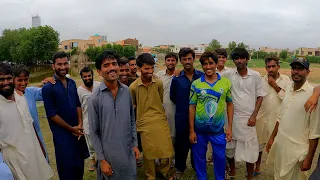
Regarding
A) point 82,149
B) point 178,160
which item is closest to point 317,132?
point 178,160

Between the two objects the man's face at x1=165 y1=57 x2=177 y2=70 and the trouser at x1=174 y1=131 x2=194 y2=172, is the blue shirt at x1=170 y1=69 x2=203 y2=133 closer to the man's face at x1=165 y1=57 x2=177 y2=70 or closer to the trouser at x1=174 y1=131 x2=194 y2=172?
the trouser at x1=174 y1=131 x2=194 y2=172

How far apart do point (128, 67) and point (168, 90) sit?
2.52 ft

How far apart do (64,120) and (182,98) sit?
5.43 feet

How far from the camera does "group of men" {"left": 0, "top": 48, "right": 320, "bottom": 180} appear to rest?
2.73 metres

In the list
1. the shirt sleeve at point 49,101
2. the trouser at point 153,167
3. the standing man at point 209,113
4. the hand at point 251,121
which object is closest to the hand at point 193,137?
the standing man at point 209,113

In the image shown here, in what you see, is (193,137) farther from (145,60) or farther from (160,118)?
(145,60)

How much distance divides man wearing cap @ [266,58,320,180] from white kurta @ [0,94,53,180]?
9.24 feet

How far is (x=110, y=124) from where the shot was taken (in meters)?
2.68

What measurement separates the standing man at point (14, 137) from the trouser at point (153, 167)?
1526mm

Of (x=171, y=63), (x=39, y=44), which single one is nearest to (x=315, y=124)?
(x=171, y=63)

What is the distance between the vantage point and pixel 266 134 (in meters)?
4.20

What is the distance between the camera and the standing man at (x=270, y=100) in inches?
162

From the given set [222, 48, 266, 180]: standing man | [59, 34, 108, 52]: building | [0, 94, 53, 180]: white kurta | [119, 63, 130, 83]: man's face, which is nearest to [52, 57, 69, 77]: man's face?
[0, 94, 53, 180]: white kurta

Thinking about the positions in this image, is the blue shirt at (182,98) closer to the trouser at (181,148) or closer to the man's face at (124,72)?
the trouser at (181,148)
